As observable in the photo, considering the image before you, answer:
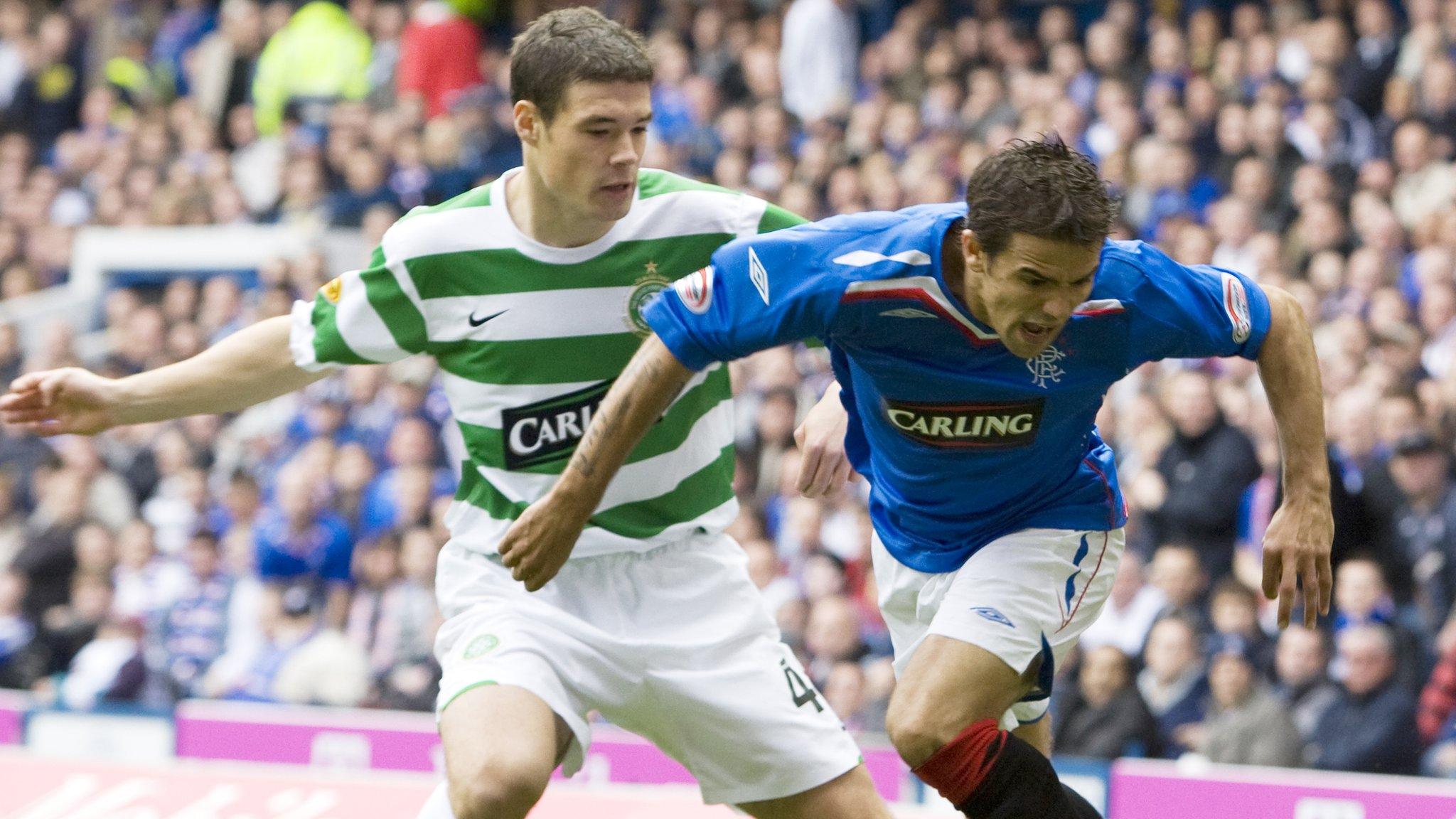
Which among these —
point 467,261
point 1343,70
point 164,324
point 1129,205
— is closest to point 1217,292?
point 467,261

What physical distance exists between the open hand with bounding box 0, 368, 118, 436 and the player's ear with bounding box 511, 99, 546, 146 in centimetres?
112

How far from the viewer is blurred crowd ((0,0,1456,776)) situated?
7.43 meters

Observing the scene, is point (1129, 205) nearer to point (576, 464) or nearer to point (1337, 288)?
point (1337, 288)

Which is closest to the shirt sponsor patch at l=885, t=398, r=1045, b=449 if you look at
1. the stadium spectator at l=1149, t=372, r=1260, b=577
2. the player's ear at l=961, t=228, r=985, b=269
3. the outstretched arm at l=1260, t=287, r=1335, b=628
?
the player's ear at l=961, t=228, r=985, b=269

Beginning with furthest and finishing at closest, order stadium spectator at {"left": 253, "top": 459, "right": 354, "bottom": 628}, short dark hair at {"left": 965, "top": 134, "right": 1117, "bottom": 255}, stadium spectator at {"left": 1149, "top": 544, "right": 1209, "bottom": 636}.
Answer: stadium spectator at {"left": 253, "top": 459, "right": 354, "bottom": 628} < stadium spectator at {"left": 1149, "top": 544, "right": 1209, "bottom": 636} < short dark hair at {"left": 965, "top": 134, "right": 1117, "bottom": 255}

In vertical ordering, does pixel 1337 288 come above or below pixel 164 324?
above

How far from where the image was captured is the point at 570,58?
13.7 ft

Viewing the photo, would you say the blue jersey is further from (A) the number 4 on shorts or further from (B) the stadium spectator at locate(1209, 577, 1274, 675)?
(B) the stadium spectator at locate(1209, 577, 1274, 675)

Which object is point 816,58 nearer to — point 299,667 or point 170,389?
point 299,667

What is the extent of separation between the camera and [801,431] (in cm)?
452

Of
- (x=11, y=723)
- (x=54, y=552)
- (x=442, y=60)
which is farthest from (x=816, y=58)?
(x=11, y=723)

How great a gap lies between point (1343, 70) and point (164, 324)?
7753 millimetres

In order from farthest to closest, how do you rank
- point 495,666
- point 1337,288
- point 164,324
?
point 164,324 → point 1337,288 → point 495,666

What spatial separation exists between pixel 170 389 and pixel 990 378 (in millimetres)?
1843
